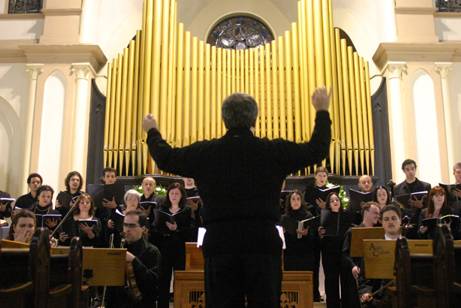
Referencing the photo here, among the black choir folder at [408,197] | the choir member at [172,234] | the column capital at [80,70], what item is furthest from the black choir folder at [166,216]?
the column capital at [80,70]

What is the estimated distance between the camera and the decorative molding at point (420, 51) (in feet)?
28.7

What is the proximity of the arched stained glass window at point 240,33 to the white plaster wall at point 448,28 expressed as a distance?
3.18 m

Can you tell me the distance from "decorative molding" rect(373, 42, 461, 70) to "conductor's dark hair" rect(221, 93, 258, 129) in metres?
6.46

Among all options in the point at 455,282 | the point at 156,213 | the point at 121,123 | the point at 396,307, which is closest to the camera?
the point at 455,282

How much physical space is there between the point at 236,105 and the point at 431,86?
6.63m

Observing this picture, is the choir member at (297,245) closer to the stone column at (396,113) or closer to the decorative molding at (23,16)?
the stone column at (396,113)

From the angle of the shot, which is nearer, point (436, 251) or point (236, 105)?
point (236, 105)

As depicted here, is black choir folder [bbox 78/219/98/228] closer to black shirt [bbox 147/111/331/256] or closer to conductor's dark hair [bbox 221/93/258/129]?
black shirt [bbox 147/111/331/256]

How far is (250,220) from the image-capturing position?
259 cm

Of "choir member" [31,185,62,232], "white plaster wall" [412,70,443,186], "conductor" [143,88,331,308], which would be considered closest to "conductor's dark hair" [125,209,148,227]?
"choir member" [31,185,62,232]

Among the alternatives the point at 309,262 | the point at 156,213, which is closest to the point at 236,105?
the point at 156,213

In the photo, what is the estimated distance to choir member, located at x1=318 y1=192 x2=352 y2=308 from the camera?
19.4 feet

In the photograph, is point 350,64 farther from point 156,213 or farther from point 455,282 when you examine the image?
point 455,282

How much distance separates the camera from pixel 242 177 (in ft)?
8.66
